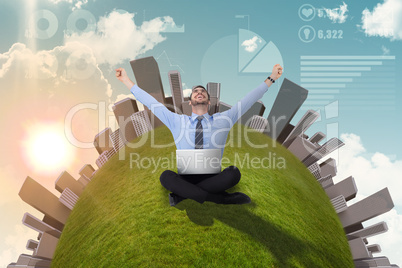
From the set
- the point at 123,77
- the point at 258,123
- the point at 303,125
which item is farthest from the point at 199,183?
the point at 303,125

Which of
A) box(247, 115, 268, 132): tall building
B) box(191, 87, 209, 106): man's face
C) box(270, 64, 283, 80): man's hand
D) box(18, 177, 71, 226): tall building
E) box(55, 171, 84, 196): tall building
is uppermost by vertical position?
box(270, 64, 283, 80): man's hand

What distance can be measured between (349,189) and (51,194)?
25.6 feet

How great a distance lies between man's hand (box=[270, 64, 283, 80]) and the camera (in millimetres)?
5051

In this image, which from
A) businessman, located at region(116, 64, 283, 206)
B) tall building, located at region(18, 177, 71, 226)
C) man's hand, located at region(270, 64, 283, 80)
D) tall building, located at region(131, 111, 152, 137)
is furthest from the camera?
tall building, located at region(131, 111, 152, 137)

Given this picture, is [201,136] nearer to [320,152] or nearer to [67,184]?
[67,184]

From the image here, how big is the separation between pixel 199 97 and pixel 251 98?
78cm

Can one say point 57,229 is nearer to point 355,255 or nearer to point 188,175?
point 188,175

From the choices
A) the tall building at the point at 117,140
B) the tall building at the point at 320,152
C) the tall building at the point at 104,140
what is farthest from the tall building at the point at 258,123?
the tall building at the point at 104,140

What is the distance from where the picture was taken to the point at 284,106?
404 inches

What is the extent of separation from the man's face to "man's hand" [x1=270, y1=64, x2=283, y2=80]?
3.62 feet

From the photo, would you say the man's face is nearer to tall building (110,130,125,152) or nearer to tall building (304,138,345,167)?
tall building (110,130,125,152)

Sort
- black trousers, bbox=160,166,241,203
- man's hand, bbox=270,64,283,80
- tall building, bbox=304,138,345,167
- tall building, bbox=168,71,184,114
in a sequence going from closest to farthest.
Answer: black trousers, bbox=160,166,241,203
man's hand, bbox=270,64,283,80
tall building, bbox=168,71,184,114
tall building, bbox=304,138,345,167

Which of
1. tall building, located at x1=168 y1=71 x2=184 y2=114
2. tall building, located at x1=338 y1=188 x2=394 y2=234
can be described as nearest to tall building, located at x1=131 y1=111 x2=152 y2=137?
tall building, located at x1=168 y1=71 x2=184 y2=114

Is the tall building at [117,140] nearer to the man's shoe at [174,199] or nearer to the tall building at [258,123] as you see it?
the tall building at [258,123]
